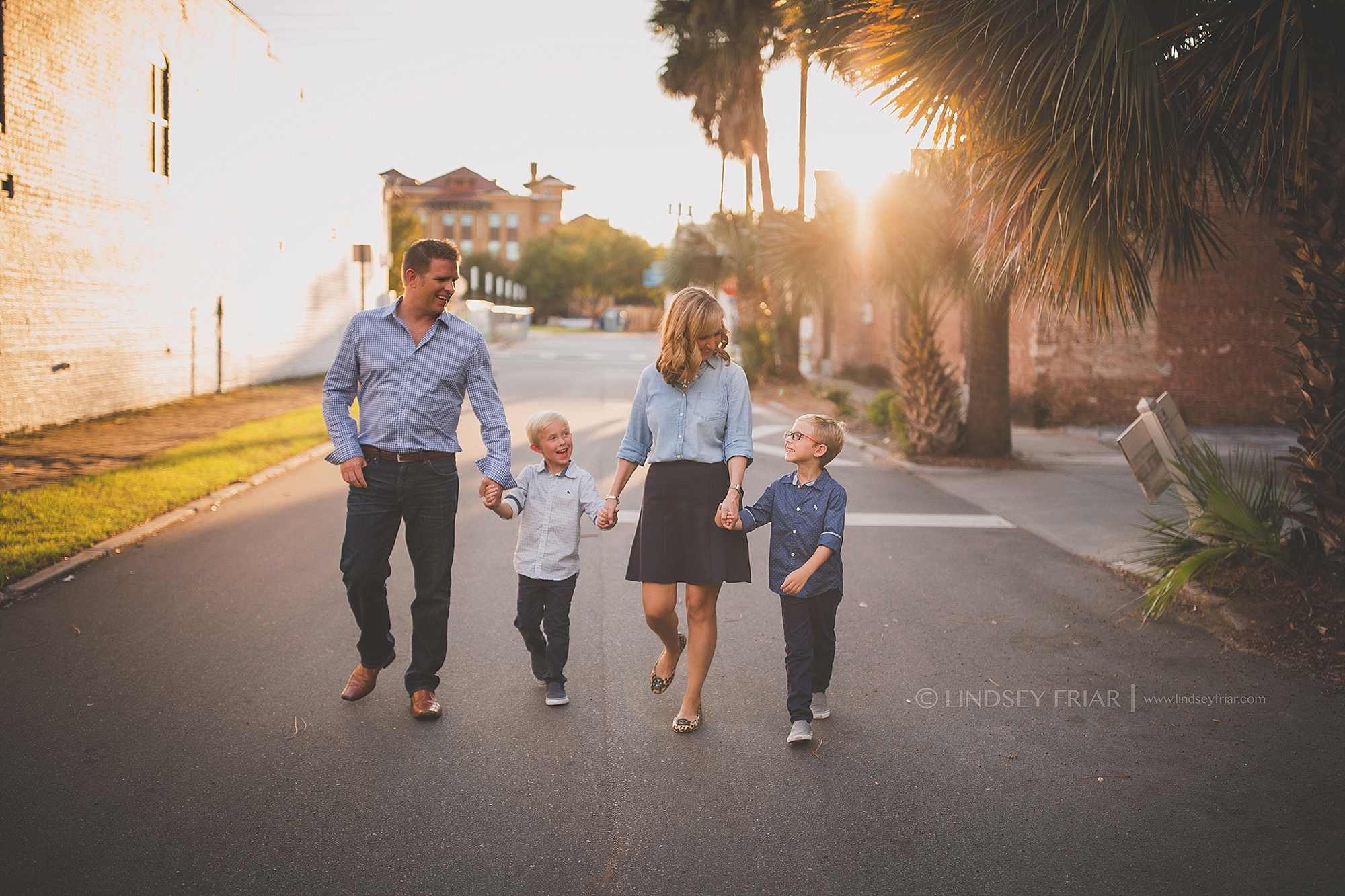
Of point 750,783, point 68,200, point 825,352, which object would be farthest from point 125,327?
point 825,352

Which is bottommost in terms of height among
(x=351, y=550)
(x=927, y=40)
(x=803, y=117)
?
(x=351, y=550)

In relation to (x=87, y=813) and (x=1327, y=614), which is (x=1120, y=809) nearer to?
(x=1327, y=614)

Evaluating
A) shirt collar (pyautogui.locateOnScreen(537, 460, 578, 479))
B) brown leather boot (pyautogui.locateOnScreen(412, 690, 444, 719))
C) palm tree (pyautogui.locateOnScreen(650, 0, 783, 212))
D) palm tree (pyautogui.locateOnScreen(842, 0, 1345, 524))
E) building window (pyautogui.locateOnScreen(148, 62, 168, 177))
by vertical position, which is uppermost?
palm tree (pyautogui.locateOnScreen(650, 0, 783, 212))

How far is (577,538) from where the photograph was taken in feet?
14.4

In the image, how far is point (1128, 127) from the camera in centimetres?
480

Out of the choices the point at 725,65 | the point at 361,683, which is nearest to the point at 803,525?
the point at 361,683

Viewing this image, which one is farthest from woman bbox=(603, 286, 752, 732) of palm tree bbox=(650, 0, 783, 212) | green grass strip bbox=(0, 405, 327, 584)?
palm tree bbox=(650, 0, 783, 212)

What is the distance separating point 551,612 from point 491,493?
69 cm

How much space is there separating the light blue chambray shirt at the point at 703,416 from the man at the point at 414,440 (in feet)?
2.34

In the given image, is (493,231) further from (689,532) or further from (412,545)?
(689,532)

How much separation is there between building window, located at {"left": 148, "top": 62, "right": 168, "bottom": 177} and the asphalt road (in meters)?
11.5

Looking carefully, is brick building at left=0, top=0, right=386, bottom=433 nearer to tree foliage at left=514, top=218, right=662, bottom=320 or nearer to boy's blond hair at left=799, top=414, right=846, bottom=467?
boy's blond hair at left=799, top=414, right=846, bottom=467

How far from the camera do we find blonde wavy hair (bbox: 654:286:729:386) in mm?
3867

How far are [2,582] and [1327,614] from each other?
24.7ft
